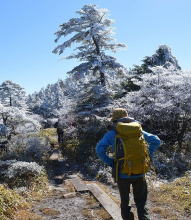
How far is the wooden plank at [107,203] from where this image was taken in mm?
7562

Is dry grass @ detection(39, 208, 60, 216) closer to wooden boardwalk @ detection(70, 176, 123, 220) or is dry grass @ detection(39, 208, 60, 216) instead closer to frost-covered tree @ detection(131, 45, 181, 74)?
wooden boardwalk @ detection(70, 176, 123, 220)

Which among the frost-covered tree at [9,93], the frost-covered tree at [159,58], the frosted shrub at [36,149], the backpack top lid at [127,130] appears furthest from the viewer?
the frost-covered tree at [9,93]

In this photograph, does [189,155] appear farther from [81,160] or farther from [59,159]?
Answer: [59,159]

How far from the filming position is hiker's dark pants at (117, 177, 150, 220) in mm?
5633

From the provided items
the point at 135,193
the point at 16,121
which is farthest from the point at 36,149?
the point at 135,193

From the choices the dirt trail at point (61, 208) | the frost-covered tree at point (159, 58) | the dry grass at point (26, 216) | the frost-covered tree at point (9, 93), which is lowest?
the dirt trail at point (61, 208)

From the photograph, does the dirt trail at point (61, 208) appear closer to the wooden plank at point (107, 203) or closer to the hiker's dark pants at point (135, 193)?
the wooden plank at point (107, 203)

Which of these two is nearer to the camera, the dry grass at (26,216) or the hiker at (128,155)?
the hiker at (128,155)

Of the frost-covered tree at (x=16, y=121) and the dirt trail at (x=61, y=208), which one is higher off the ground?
the frost-covered tree at (x=16, y=121)

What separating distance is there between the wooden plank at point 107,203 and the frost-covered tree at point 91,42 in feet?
35.0

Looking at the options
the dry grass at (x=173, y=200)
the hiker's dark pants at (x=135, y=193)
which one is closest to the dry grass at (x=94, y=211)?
the dry grass at (x=173, y=200)

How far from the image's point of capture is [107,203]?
8.41 metres

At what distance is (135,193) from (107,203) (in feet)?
9.18

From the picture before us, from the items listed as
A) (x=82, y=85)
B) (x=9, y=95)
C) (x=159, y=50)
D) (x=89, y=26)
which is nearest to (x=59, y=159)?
(x=82, y=85)
